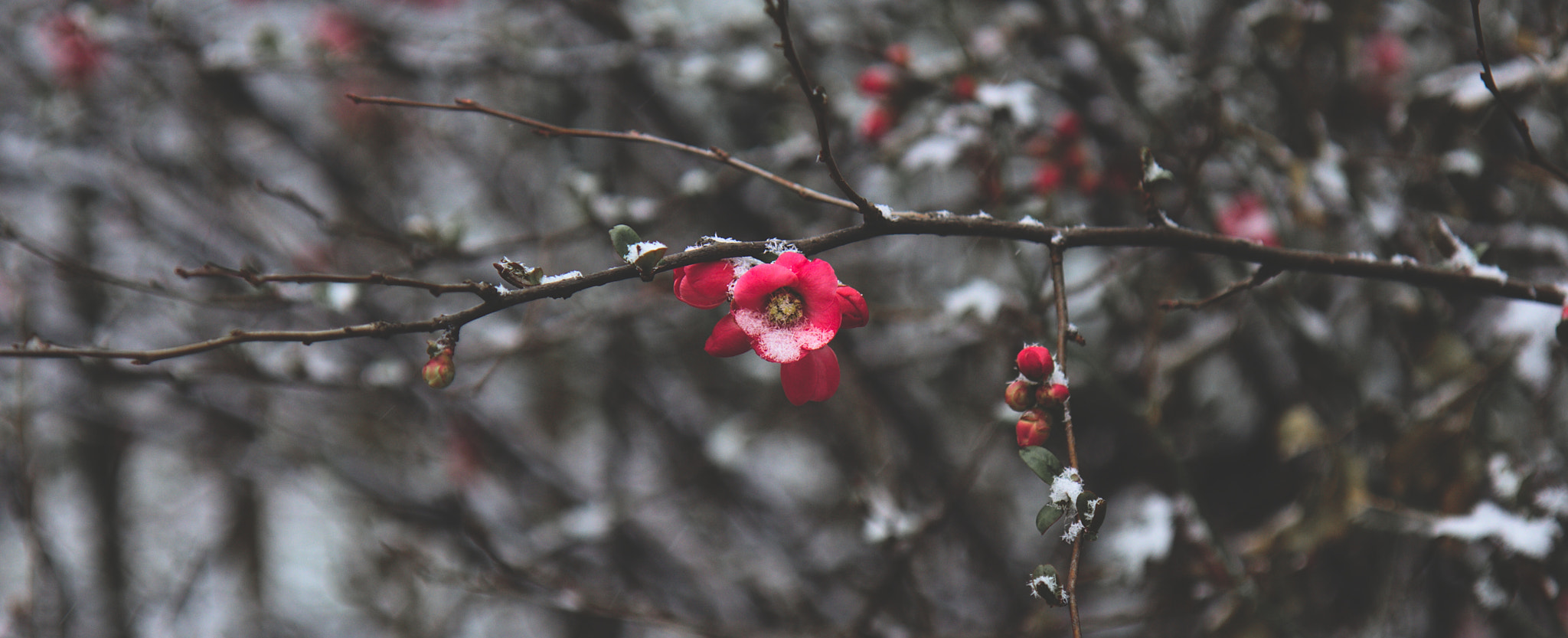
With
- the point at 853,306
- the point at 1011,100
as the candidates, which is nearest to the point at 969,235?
the point at 853,306

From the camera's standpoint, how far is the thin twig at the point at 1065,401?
2.23ft

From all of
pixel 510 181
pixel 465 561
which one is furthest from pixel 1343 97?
pixel 465 561

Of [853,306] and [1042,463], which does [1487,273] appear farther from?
[853,306]

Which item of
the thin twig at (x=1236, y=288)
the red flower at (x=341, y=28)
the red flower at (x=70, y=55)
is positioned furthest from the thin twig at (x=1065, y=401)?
the red flower at (x=70, y=55)

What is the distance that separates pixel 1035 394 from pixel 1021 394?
0.7 inches

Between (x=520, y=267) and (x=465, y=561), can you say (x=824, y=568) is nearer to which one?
(x=465, y=561)

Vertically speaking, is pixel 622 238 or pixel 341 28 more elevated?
pixel 341 28

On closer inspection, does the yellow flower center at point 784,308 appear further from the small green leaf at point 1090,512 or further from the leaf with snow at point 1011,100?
the leaf with snow at point 1011,100

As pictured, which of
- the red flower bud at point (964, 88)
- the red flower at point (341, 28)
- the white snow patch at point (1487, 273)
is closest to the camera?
the white snow patch at point (1487, 273)

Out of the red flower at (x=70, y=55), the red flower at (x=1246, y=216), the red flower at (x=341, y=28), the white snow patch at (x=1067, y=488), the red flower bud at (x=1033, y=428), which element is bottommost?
the white snow patch at (x=1067, y=488)

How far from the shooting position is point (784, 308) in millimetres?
764

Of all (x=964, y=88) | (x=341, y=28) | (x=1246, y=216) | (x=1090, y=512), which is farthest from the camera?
(x=341, y=28)

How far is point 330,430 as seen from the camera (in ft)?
9.97

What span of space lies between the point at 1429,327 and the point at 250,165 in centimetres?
332
